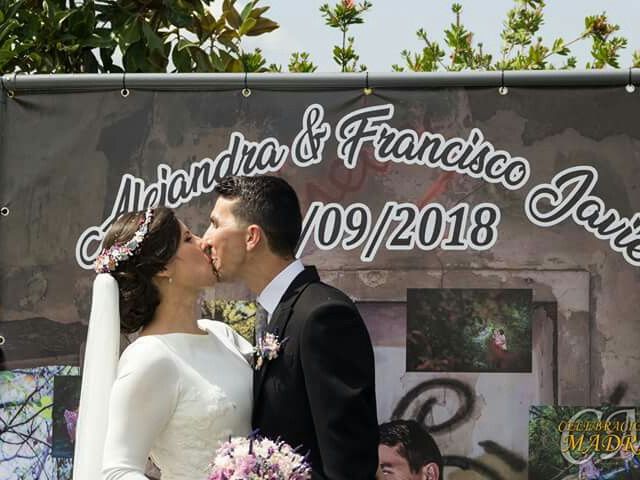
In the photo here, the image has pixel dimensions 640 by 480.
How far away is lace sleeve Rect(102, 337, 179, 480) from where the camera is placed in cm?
321

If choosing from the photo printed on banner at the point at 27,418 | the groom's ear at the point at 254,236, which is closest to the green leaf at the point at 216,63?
the photo printed on banner at the point at 27,418

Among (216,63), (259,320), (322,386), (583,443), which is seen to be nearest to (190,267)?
(322,386)

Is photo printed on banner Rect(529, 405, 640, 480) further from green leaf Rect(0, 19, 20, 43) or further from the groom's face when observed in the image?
green leaf Rect(0, 19, 20, 43)

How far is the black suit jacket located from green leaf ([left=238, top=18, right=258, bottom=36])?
7.99 feet

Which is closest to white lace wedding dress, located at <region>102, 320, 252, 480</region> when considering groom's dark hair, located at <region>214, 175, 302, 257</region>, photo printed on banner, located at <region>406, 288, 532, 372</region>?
groom's dark hair, located at <region>214, 175, 302, 257</region>

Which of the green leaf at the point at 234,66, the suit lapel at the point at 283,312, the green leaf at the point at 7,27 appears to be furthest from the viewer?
the green leaf at the point at 234,66

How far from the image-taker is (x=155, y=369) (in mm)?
3277

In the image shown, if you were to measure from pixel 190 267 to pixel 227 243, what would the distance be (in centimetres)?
13

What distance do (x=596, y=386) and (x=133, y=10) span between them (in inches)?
118

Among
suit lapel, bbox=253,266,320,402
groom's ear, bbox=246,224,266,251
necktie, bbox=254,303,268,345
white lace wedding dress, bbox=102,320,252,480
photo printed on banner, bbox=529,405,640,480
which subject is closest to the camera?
white lace wedding dress, bbox=102,320,252,480

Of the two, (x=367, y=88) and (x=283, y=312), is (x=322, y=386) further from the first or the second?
(x=367, y=88)

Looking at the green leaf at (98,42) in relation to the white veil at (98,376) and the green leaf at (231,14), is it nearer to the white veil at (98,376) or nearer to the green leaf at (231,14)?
the green leaf at (231,14)

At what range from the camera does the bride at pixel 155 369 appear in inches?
128

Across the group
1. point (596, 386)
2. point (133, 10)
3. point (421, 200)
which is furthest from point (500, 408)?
point (133, 10)
